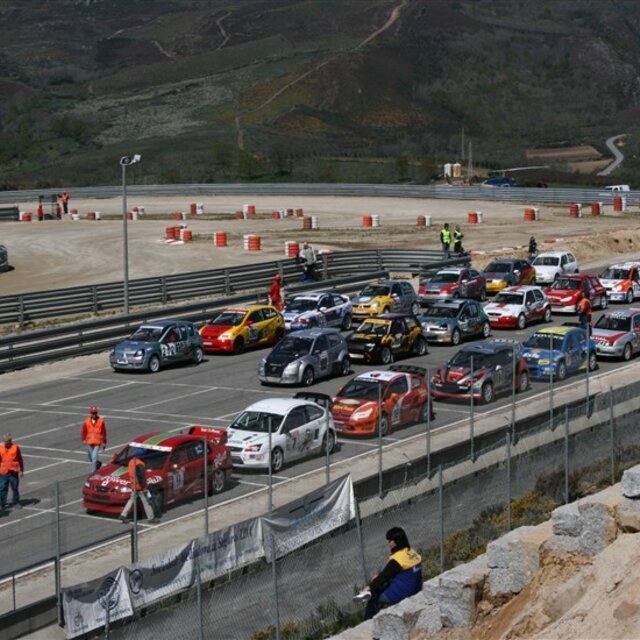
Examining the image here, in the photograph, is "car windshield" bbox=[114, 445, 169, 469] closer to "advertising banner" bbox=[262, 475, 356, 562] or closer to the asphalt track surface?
the asphalt track surface

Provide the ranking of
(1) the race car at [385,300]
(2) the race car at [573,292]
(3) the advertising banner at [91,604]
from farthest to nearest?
(2) the race car at [573,292] → (1) the race car at [385,300] → (3) the advertising banner at [91,604]

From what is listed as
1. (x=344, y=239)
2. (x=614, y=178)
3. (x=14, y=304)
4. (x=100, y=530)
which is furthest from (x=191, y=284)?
(x=614, y=178)

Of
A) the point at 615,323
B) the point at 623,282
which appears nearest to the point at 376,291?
the point at 623,282

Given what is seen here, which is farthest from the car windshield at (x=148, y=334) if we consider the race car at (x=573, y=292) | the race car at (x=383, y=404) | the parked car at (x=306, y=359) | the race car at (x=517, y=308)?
the race car at (x=573, y=292)

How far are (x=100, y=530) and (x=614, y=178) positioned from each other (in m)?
93.2

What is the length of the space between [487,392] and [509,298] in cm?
1450

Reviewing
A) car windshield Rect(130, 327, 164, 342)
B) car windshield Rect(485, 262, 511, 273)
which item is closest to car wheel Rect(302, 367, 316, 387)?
car windshield Rect(130, 327, 164, 342)

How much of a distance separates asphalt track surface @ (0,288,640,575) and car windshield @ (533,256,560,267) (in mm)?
9062

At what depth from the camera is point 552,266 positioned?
2024 inches

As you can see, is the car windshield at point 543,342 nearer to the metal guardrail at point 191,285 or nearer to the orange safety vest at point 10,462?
the metal guardrail at point 191,285

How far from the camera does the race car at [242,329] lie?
39.0m

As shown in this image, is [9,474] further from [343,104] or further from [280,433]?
[343,104]

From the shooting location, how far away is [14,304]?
44.4m

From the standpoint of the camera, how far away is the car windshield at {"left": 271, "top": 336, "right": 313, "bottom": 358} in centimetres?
3419
